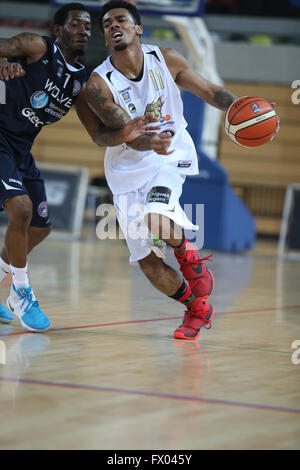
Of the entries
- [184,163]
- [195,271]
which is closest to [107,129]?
[184,163]

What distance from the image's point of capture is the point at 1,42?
4.14 meters

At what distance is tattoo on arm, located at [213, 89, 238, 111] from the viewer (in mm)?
4480

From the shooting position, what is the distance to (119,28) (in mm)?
4363

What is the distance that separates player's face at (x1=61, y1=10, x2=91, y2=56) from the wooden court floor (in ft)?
5.38

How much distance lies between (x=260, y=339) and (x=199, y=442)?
212 centimetres

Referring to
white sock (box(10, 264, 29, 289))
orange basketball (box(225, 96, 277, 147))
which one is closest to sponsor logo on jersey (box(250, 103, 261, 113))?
orange basketball (box(225, 96, 277, 147))

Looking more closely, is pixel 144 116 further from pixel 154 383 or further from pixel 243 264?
pixel 243 264

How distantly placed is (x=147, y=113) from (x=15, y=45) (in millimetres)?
824

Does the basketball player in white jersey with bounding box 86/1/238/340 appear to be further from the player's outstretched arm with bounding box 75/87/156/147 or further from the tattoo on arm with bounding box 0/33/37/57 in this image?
the tattoo on arm with bounding box 0/33/37/57

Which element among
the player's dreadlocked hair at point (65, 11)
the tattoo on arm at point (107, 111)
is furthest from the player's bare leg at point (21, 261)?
the player's dreadlocked hair at point (65, 11)

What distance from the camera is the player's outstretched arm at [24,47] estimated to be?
13.6ft

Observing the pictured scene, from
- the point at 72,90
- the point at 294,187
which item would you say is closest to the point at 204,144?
the point at 294,187

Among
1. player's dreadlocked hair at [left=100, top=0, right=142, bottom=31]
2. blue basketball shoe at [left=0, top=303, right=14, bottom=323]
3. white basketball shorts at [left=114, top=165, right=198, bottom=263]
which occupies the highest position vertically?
player's dreadlocked hair at [left=100, top=0, right=142, bottom=31]

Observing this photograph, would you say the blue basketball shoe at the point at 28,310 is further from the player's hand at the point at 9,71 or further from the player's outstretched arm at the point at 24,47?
the player's outstretched arm at the point at 24,47
